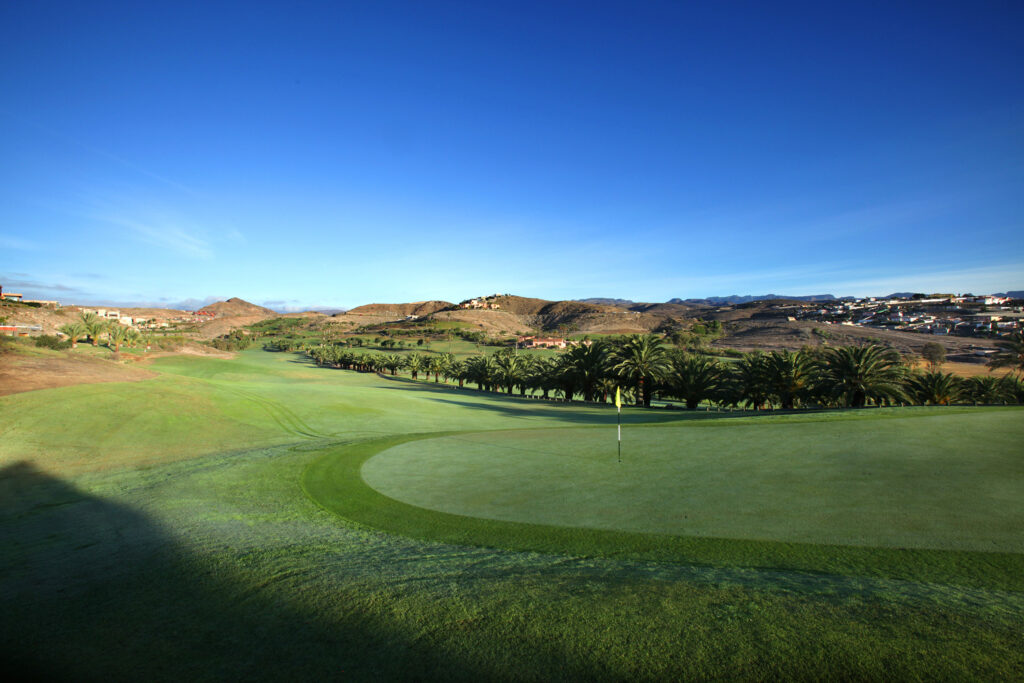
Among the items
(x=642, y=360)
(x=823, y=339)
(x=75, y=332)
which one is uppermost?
(x=75, y=332)

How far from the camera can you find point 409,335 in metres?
188

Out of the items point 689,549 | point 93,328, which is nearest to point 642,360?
point 689,549

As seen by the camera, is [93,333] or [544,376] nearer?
[544,376]

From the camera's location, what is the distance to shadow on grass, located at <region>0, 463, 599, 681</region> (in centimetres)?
429

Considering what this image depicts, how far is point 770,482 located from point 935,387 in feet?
113

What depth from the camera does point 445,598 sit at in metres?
5.55

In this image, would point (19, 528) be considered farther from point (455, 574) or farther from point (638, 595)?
point (638, 595)

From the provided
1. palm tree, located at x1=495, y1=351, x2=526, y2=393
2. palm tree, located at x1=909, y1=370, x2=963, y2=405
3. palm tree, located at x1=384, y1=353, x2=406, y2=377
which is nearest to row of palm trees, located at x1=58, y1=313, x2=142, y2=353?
palm tree, located at x1=384, y1=353, x2=406, y2=377

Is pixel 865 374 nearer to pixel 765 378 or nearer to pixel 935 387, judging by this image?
pixel 765 378

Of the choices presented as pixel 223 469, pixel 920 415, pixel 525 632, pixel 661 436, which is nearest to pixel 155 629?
pixel 525 632

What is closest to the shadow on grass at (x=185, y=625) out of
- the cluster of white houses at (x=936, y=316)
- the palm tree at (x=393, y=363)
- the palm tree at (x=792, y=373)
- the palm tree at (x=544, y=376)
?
the palm tree at (x=792, y=373)

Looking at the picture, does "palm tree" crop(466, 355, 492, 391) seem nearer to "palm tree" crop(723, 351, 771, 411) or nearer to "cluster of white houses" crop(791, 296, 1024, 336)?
"palm tree" crop(723, 351, 771, 411)

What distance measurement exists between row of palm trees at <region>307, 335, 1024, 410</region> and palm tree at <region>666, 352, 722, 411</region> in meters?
0.08

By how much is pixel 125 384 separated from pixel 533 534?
2546 centimetres
